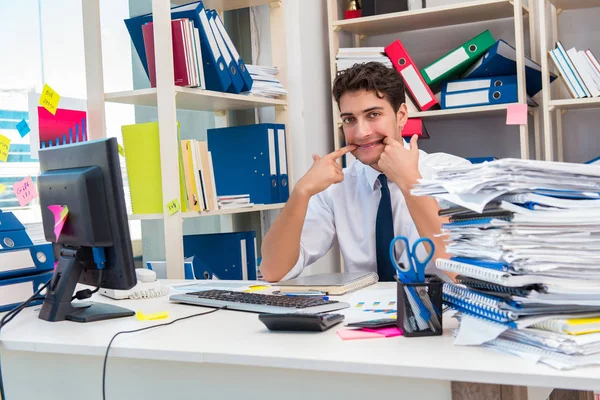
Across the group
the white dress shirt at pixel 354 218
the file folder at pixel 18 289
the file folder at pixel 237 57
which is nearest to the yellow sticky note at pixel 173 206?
the white dress shirt at pixel 354 218

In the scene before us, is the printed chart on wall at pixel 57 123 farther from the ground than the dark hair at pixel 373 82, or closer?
closer

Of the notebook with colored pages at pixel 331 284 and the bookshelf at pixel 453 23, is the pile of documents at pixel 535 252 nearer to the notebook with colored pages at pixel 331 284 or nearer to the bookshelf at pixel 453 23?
the notebook with colored pages at pixel 331 284

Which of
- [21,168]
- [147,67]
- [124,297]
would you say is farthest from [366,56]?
[124,297]

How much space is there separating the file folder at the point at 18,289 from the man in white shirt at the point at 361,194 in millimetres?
699

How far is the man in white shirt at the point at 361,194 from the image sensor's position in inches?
85.6

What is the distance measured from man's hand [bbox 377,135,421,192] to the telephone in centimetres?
77

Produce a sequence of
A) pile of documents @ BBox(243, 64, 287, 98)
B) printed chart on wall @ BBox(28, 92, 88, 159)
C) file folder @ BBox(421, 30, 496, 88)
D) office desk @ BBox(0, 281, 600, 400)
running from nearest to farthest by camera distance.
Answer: office desk @ BBox(0, 281, 600, 400), printed chart on wall @ BBox(28, 92, 88, 159), pile of documents @ BBox(243, 64, 287, 98), file folder @ BBox(421, 30, 496, 88)

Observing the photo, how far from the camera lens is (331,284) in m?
1.71

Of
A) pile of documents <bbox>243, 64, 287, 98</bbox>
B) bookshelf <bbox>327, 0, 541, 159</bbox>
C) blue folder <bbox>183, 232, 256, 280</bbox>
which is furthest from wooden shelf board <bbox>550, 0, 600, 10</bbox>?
blue folder <bbox>183, 232, 256, 280</bbox>

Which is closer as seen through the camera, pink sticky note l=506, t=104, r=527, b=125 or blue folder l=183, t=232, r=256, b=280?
blue folder l=183, t=232, r=256, b=280

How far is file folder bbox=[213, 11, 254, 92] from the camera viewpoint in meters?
2.59

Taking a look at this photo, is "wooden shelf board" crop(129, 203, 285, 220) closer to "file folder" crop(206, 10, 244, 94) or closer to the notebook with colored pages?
"file folder" crop(206, 10, 244, 94)

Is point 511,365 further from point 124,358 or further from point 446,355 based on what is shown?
point 124,358

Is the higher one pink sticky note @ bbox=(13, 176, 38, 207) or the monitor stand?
pink sticky note @ bbox=(13, 176, 38, 207)
